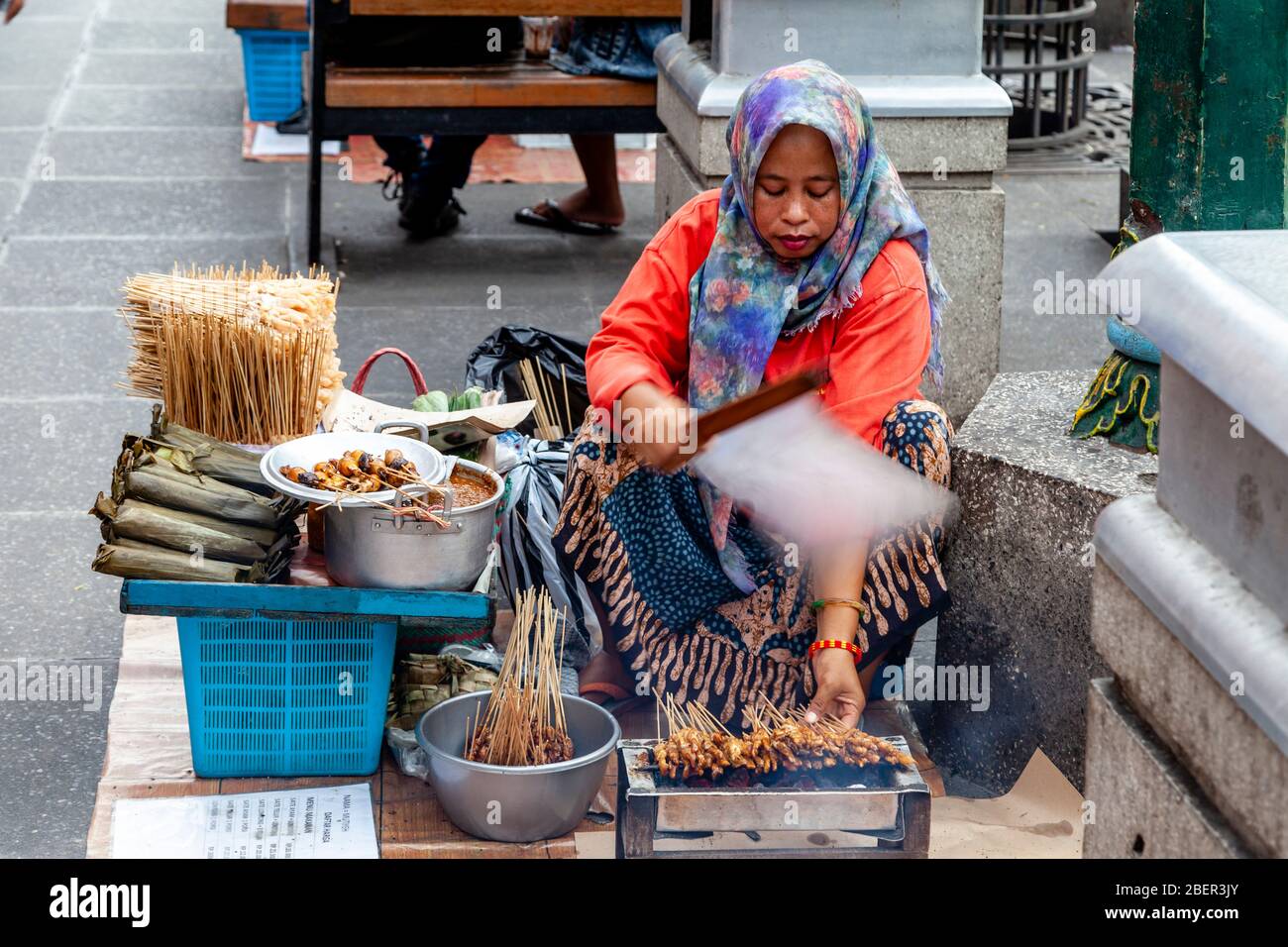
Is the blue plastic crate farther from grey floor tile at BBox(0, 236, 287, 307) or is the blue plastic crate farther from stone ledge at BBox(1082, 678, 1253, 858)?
grey floor tile at BBox(0, 236, 287, 307)

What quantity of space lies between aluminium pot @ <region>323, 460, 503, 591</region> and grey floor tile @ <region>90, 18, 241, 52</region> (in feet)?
25.7

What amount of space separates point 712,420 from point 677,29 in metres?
3.81

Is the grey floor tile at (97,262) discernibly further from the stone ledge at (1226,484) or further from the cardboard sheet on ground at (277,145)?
the stone ledge at (1226,484)

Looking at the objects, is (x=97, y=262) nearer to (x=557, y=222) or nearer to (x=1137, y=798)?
(x=557, y=222)

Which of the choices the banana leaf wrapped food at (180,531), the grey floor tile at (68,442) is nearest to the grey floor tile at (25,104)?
the grey floor tile at (68,442)

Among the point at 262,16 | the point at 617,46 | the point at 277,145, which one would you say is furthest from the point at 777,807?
the point at 262,16

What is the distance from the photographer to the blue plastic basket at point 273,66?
800 cm

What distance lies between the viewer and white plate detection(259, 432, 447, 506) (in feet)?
9.69

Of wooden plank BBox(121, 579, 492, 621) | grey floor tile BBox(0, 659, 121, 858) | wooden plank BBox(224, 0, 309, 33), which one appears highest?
wooden plank BBox(224, 0, 309, 33)

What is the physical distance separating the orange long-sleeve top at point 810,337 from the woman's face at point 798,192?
0.14m

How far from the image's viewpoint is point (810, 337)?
10.1 ft

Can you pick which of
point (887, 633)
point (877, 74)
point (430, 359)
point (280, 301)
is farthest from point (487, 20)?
point (887, 633)

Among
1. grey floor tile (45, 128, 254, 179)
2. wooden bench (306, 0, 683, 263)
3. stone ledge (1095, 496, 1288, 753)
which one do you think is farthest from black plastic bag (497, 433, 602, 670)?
grey floor tile (45, 128, 254, 179)

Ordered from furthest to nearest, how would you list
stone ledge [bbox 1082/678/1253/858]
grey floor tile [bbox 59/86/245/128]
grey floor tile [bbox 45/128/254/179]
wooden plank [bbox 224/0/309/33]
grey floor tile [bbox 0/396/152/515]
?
grey floor tile [bbox 59/86/245/128], wooden plank [bbox 224/0/309/33], grey floor tile [bbox 45/128/254/179], grey floor tile [bbox 0/396/152/515], stone ledge [bbox 1082/678/1253/858]
